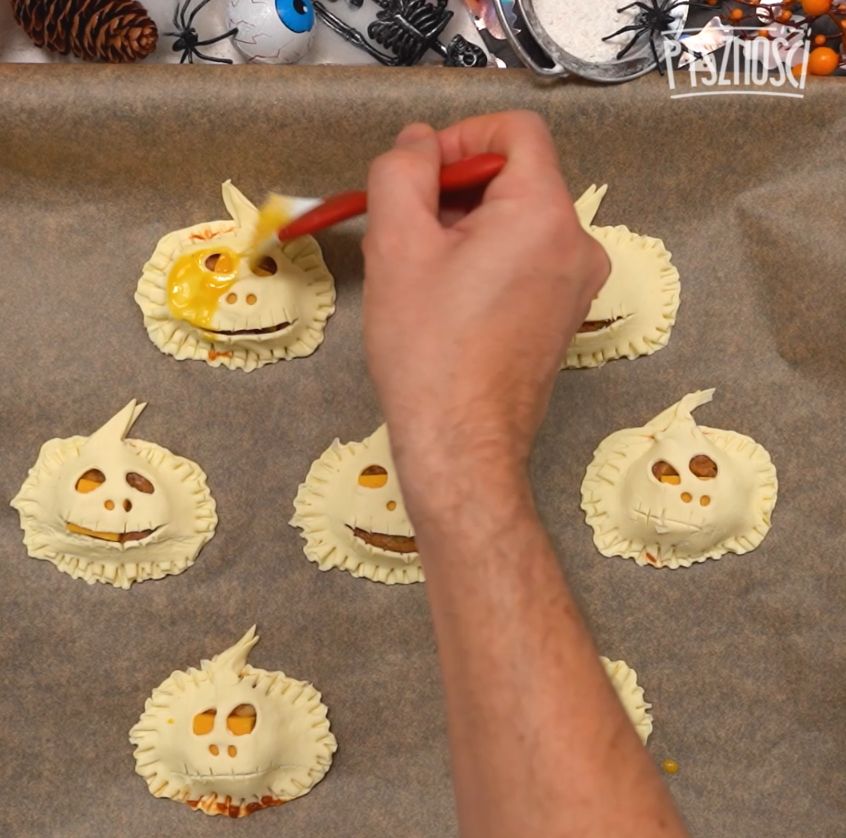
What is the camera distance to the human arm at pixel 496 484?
592mm

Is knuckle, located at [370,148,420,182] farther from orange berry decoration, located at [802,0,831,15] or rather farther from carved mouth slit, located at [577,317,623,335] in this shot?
orange berry decoration, located at [802,0,831,15]

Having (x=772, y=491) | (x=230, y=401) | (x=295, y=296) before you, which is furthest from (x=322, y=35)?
(x=772, y=491)

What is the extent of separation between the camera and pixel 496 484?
2.07ft

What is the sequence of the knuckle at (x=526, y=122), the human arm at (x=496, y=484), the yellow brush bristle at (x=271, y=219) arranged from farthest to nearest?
the yellow brush bristle at (x=271, y=219) → the knuckle at (x=526, y=122) → the human arm at (x=496, y=484)

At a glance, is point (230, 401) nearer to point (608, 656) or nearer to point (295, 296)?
point (295, 296)

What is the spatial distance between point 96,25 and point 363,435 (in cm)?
47

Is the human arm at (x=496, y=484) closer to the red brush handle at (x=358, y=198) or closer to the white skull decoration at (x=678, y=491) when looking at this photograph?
the red brush handle at (x=358, y=198)

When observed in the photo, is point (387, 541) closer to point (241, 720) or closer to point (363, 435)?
point (363, 435)

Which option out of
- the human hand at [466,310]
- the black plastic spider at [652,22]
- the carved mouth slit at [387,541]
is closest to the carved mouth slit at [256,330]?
the carved mouth slit at [387,541]

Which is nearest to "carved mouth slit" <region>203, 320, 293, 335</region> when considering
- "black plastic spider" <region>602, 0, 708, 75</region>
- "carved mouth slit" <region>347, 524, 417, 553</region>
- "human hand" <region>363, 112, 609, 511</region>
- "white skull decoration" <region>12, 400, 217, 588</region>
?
"white skull decoration" <region>12, 400, 217, 588</region>

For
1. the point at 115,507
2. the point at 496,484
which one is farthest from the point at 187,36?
the point at 496,484

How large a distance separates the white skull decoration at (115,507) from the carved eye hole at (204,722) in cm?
14

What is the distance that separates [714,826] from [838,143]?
69cm

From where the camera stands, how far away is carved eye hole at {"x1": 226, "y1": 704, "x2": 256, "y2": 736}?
929 millimetres
